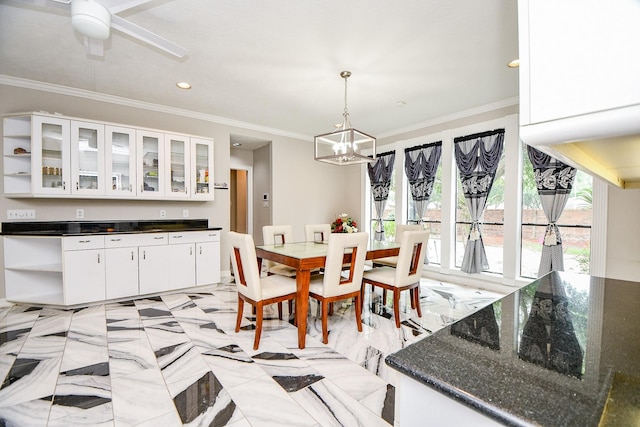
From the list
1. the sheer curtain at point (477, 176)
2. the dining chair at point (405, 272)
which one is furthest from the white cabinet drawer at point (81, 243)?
the sheer curtain at point (477, 176)

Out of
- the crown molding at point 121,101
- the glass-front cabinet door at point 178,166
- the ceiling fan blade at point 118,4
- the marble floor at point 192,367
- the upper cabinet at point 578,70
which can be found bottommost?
the marble floor at point 192,367

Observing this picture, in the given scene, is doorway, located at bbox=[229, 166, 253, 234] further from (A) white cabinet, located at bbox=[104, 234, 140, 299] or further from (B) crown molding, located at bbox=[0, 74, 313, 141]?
(A) white cabinet, located at bbox=[104, 234, 140, 299]

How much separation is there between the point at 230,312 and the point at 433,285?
3.03m

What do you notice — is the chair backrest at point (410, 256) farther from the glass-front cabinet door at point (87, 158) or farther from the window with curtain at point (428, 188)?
the glass-front cabinet door at point (87, 158)

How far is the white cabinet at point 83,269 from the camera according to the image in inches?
129

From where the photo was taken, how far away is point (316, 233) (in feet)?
13.0

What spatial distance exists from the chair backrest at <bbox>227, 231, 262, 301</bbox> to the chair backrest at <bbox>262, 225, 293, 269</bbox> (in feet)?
3.28

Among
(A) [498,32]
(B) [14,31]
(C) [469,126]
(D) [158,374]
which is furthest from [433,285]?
(B) [14,31]

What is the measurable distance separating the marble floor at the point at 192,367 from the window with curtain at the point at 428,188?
1709 millimetres

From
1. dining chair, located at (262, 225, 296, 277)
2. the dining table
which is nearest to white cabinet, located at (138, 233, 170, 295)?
dining chair, located at (262, 225, 296, 277)

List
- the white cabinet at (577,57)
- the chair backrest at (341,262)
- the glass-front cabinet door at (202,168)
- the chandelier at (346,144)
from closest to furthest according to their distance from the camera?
the white cabinet at (577,57) → the chair backrest at (341,262) → the chandelier at (346,144) → the glass-front cabinet door at (202,168)

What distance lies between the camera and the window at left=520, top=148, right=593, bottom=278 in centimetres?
346

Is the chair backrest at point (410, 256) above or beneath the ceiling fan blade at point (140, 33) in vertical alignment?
beneath

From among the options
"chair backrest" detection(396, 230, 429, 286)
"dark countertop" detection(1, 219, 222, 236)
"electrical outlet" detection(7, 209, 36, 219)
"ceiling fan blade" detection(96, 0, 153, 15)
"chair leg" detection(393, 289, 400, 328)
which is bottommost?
"chair leg" detection(393, 289, 400, 328)
